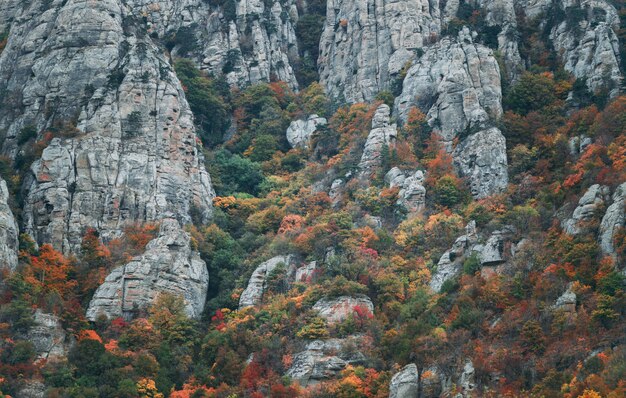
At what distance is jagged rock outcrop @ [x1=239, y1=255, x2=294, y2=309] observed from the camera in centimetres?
8194

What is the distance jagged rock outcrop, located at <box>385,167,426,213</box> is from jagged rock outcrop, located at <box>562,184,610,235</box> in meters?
14.1

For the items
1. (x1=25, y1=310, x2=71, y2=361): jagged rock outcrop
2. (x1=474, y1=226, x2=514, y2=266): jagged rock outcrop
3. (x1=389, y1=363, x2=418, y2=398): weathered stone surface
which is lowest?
(x1=389, y1=363, x2=418, y2=398): weathered stone surface

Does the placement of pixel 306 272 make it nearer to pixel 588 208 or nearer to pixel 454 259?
pixel 454 259

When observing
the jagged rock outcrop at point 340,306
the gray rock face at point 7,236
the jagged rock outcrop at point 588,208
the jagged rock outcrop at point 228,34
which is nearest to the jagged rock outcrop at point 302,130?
the jagged rock outcrop at point 228,34

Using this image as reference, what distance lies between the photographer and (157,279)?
82.4 metres

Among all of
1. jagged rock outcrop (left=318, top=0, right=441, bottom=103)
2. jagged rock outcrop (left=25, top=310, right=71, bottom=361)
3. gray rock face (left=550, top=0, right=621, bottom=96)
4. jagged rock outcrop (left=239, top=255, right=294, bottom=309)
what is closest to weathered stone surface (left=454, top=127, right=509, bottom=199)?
gray rock face (left=550, top=0, right=621, bottom=96)

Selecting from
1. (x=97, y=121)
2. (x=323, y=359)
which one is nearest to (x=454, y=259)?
(x=323, y=359)

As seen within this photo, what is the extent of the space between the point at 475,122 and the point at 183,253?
23.2 metres

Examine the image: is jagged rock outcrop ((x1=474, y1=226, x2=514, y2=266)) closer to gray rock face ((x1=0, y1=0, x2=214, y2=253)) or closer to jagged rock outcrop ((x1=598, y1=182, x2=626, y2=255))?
jagged rock outcrop ((x1=598, y1=182, x2=626, y2=255))

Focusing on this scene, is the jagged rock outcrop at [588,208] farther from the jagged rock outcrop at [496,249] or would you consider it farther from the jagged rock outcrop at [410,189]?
the jagged rock outcrop at [410,189]

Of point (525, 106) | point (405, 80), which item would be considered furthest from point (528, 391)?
point (405, 80)

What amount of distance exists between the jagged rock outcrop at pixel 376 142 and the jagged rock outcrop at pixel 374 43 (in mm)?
7236

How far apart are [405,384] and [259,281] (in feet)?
58.2

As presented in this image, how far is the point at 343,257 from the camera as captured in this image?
8131cm
